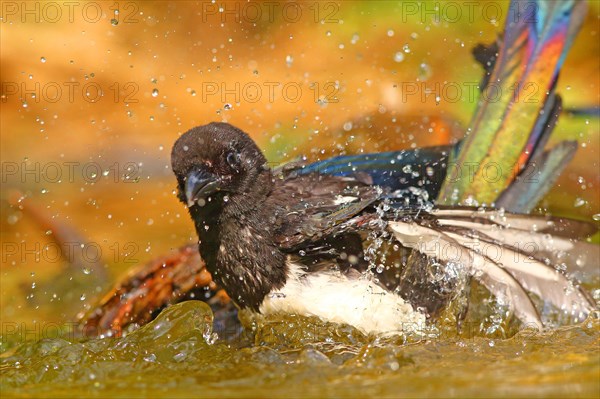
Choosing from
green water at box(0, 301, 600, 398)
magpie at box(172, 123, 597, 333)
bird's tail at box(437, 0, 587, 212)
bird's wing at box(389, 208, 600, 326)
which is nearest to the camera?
green water at box(0, 301, 600, 398)

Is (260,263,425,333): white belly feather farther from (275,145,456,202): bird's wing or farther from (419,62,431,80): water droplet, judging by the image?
(419,62,431,80): water droplet

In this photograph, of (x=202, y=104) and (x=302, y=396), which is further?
(x=202, y=104)

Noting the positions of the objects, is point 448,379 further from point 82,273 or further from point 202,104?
point 202,104

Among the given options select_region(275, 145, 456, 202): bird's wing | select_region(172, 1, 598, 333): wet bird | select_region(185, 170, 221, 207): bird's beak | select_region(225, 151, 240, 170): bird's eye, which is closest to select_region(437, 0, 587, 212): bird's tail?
select_region(275, 145, 456, 202): bird's wing

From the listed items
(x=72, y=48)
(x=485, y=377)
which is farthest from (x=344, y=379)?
(x=72, y=48)

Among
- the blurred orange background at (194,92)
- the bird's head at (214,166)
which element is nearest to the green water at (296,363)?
the bird's head at (214,166)

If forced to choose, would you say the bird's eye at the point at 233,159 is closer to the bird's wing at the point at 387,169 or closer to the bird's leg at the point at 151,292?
the bird's wing at the point at 387,169

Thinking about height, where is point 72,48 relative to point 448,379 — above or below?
above
